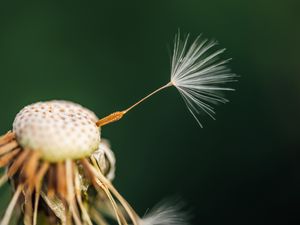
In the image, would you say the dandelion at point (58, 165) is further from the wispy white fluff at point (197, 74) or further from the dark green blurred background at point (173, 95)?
the dark green blurred background at point (173, 95)

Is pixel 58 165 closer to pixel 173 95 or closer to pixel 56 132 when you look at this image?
pixel 56 132

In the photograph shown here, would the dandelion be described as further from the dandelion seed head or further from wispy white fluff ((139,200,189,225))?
wispy white fluff ((139,200,189,225))

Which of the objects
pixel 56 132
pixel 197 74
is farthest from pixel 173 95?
pixel 56 132

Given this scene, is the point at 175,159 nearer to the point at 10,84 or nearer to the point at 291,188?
the point at 291,188

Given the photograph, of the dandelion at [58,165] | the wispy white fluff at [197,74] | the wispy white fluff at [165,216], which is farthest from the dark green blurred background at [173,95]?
the dandelion at [58,165]

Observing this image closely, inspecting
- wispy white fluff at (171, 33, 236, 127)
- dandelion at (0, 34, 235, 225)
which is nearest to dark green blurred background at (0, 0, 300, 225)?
wispy white fluff at (171, 33, 236, 127)
